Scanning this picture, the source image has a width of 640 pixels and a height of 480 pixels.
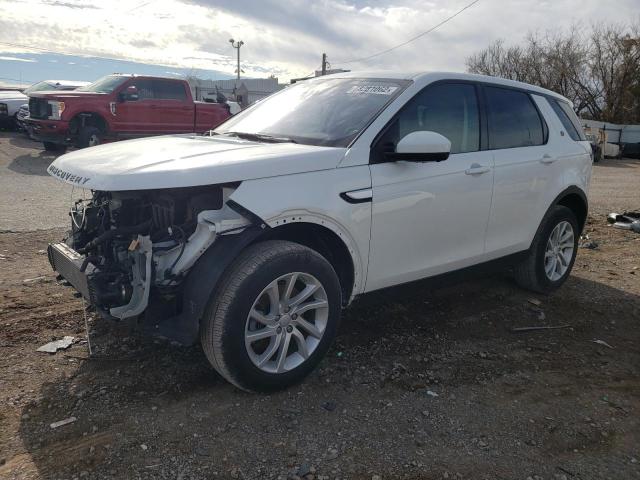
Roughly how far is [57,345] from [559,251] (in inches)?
170

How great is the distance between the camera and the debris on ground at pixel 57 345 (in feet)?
12.0

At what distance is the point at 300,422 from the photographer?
2979 millimetres

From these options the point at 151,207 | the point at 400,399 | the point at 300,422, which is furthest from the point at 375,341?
the point at 151,207

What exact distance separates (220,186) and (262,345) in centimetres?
99

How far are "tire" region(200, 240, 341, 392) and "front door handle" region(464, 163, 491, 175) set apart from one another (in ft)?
4.59

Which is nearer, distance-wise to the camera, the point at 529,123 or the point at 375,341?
the point at 375,341

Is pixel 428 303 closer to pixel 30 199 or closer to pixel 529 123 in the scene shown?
pixel 529 123

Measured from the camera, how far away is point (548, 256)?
17.0 ft

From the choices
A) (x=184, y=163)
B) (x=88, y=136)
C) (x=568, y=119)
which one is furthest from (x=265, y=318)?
(x=88, y=136)

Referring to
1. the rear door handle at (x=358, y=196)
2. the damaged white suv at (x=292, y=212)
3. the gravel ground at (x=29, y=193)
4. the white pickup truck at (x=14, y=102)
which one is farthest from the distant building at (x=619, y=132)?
the rear door handle at (x=358, y=196)

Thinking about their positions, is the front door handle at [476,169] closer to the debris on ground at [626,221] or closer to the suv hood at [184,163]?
the suv hood at [184,163]

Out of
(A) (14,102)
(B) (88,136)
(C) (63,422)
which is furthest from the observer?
(A) (14,102)

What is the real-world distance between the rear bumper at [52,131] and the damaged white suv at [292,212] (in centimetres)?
1013

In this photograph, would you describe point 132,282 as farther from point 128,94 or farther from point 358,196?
point 128,94
